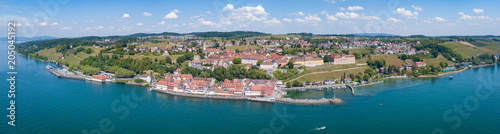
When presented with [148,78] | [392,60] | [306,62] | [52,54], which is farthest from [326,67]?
[52,54]

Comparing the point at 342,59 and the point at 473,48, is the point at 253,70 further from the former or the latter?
the point at 473,48

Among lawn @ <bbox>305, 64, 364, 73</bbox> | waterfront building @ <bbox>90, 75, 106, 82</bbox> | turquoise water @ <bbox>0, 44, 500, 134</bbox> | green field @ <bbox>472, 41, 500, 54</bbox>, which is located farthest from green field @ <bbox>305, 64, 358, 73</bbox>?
green field @ <bbox>472, 41, 500, 54</bbox>

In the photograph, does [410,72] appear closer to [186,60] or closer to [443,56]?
[443,56]

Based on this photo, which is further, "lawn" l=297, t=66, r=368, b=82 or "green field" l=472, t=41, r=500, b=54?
"green field" l=472, t=41, r=500, b=54

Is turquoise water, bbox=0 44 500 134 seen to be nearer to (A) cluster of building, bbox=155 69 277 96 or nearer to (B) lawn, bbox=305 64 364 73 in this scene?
(A) cluster of building, bbox=155 69 277 96

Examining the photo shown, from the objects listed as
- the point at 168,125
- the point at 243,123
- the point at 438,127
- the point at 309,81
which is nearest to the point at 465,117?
the point at 438,127

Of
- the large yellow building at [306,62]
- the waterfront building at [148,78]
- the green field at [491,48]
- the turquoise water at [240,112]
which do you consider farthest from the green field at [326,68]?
the green field at [491,48]
